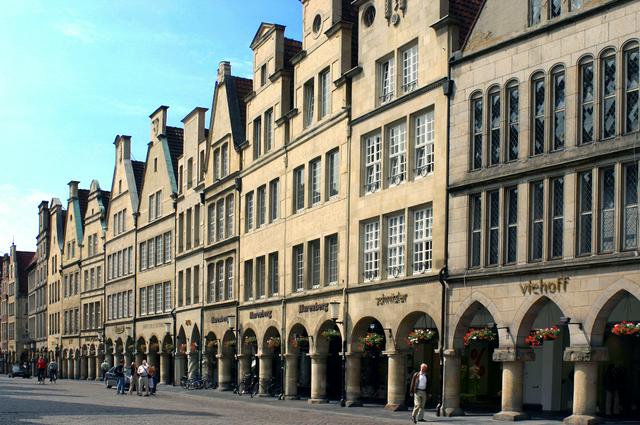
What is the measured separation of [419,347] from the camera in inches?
1503

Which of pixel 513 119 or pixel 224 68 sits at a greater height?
pixel 224 68

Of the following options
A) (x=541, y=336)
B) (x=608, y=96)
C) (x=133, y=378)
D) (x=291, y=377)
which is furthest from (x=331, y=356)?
(x=608, y=96)

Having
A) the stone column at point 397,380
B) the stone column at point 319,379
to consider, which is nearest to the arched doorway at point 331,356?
the stone column at point 319,379

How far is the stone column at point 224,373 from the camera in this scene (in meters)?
52.3

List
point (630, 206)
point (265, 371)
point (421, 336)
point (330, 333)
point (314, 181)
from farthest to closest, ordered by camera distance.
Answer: point (265, 371) < point (314, 181) < point (330, 333) < point (421, 336) < point (630, 206)

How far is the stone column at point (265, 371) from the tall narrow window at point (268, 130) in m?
9.19

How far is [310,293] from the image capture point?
41375 mm

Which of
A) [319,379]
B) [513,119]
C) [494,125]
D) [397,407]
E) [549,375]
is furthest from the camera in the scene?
[319,379]

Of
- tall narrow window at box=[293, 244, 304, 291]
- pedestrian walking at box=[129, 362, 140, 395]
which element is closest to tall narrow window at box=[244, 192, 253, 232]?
tall narrow window at box=[293, 244, 304, 291]

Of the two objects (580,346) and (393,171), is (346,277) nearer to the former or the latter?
(393,171)

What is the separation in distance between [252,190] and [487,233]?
68.5ft

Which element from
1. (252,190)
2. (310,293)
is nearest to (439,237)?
(310,293)

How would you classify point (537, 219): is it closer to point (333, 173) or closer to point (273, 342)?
point (333, 173)

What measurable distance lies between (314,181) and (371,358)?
733 cm
